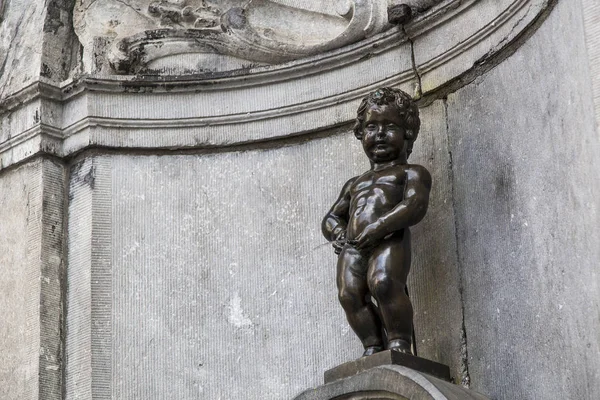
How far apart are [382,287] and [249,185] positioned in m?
1.20

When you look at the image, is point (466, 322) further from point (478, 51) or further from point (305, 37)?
point (305, 37)

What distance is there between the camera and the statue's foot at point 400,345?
4.79m

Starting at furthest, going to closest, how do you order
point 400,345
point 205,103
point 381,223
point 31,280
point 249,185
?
point 205,103 < point 249,185 < point 31,280 < point 381,223 < point 400,345

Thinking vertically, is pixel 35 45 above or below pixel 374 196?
above

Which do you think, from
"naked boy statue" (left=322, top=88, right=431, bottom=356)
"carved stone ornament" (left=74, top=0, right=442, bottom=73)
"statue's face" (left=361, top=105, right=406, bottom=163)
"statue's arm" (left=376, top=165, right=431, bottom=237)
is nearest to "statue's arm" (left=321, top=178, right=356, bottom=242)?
"naked boy statue" (left=322, top=88, right=431, bottom=356)

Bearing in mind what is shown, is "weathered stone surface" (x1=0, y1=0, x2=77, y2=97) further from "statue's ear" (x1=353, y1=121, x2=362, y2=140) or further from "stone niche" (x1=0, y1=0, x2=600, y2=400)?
"statue's ear" (x1=353, y1=121, x2=362, y2=140)

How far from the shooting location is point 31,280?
5.59 metres

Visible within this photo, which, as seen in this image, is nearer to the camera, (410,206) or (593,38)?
(593,38)

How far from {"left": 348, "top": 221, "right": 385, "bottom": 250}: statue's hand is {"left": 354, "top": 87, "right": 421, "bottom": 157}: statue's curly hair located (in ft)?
1.44

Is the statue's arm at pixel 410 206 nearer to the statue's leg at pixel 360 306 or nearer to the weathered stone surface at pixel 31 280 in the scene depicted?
the statue's leg at pixel 360 306

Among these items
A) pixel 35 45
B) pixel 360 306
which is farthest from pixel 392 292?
pixel 35 45

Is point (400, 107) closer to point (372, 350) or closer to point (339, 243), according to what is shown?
point (339, 243)

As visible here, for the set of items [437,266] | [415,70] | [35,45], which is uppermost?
[35,45]

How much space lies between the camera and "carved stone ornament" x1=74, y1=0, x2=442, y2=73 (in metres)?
5.93
